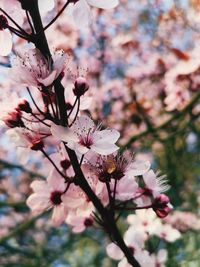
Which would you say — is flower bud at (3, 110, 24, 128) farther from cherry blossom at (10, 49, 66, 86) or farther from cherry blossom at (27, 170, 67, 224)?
cherry blossom at (27, 170, 67, 224)

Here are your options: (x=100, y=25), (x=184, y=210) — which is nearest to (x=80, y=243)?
(x=184, y=210)

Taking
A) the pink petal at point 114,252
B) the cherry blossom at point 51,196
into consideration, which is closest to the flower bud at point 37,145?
the cherry blossom at point 51,196

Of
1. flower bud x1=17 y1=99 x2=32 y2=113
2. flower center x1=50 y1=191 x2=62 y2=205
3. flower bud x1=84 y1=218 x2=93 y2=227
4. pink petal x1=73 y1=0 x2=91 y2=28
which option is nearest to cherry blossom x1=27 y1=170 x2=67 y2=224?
flower center x1=50 y1=191 x2=62 y2=205

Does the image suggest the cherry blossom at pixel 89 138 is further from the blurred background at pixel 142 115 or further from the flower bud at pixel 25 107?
the blurred background at pixel 142 115

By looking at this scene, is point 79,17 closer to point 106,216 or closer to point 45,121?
point 45,121

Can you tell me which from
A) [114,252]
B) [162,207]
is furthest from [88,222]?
[162,207]
